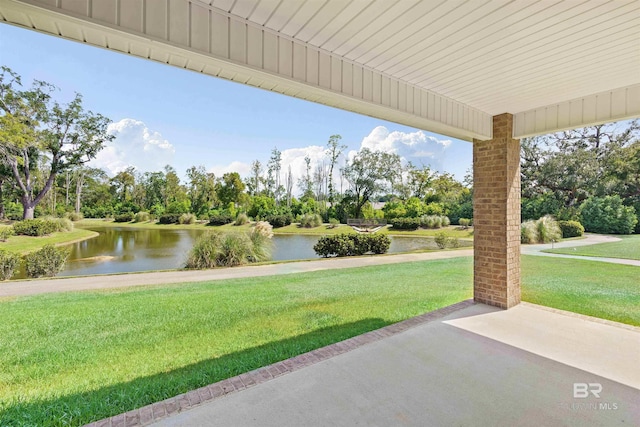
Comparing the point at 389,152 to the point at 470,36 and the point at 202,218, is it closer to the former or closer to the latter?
the point at 202,218

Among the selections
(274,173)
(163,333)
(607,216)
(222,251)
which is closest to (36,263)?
(222,251)

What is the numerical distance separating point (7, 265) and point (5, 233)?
13.9 feet

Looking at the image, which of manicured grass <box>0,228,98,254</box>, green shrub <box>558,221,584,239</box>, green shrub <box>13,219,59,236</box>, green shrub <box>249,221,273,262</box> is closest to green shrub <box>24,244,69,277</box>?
manicured grass <box>0,228,98,254</box>

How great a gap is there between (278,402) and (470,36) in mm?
2696

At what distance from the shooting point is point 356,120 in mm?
23828

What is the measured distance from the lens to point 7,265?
6586 mm

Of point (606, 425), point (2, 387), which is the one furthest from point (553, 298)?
point (2, 387)

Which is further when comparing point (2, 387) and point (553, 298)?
point (553, 298)

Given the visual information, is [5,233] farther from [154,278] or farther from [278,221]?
[278,221]

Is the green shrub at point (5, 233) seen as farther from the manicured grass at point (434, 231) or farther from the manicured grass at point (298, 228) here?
the manicured grass at point (434, 231)

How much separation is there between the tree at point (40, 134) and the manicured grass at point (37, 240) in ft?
5.46

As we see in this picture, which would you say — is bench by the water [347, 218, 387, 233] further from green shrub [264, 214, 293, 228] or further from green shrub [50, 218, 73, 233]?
green shrub [50, 218, 73, 233]

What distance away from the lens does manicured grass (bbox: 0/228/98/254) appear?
8669 mm

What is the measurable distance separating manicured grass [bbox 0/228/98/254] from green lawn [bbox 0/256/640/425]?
6.09 m
